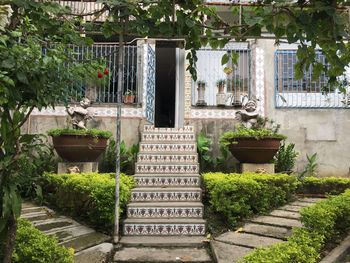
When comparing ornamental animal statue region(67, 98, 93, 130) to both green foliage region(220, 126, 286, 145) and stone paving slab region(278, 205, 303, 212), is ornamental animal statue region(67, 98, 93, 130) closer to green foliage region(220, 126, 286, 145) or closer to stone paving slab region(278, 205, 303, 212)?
green foliage region(220, 126, 286, 145)

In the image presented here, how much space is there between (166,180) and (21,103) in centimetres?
395

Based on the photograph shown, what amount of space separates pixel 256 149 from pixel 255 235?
7.58 feet

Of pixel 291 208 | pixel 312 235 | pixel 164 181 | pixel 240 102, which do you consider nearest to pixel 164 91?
pixel 240 102

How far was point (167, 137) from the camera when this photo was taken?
7648 millimetres

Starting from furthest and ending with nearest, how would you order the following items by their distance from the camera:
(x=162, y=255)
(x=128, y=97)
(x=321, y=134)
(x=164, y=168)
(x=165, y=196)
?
1. (x=128, y=97)
2. (x=321, y=134)
3. (x=164, y=168)
4. (x=165, y=196)
5. (x=162, y=255)

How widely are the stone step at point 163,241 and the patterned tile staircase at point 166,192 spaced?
0.04 ft

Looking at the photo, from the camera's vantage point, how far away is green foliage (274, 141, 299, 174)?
729cm

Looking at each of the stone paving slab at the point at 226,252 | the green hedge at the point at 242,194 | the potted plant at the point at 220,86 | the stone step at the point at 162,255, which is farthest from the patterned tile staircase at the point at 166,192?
the potted plant at the point at 220,86

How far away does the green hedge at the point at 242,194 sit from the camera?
524cm

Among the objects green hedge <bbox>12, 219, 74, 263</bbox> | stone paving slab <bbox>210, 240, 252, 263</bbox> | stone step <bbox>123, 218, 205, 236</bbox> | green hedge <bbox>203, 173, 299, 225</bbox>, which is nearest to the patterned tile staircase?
stone step <bbox>123, 218, 205, 236</bbox>

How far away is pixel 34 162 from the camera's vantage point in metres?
2.70

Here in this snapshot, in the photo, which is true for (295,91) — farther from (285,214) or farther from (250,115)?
(285,214)

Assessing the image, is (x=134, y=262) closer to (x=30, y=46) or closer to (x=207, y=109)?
(x=30, y=46)

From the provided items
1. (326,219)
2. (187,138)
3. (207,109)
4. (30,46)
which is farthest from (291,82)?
(30,46)
